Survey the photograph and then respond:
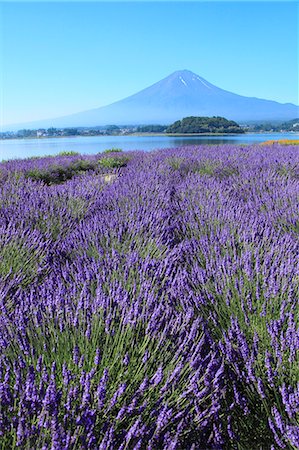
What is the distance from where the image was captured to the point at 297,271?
172 centimetres

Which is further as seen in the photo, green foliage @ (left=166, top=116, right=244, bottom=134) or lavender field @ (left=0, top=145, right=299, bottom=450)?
green foliage @ (left=166, top=116, right=244, bottom=134)

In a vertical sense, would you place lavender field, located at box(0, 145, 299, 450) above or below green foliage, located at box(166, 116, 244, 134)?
below

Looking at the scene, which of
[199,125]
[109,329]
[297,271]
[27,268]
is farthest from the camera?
[199,125]

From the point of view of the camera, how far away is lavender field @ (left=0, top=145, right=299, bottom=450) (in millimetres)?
1004

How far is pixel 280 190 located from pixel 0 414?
306 centimetres

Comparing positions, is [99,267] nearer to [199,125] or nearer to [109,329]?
[109,329]

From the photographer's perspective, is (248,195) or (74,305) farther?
(248,195)

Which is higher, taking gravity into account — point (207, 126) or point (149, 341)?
point (207, 126)

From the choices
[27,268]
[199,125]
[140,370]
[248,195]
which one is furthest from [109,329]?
[199,125]

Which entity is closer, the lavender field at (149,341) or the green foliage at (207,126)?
the lavender field at (149,341)

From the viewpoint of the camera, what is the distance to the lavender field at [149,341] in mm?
1004

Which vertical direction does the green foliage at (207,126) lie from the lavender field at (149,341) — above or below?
above

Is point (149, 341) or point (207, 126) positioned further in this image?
point (207, 126)

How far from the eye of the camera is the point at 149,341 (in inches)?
55.8
